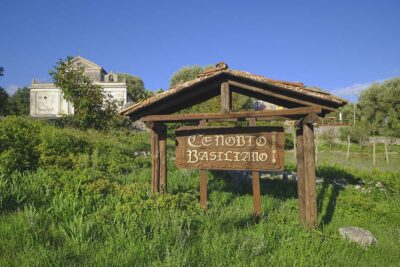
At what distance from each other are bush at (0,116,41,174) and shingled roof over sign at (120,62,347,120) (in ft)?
11.1

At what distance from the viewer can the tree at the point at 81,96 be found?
20344 mm

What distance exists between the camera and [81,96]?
20.6 meters

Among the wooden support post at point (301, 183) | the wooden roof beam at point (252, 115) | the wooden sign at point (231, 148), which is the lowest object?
the wooden support post at point (301, 183)

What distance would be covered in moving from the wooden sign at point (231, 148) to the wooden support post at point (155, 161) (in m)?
0.50

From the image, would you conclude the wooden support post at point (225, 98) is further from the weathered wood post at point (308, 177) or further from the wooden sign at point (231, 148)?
the weathered wood post at point (308, 177)

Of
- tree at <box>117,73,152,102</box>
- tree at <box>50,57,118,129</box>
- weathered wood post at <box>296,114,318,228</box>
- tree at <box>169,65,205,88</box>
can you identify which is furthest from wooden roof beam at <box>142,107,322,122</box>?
tree at <box>117,73,152,102</box>

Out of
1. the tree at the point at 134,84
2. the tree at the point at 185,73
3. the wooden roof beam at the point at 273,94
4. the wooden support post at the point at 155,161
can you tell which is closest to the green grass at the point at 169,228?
the wooden support post at the point at 155,161

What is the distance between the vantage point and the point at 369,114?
1827 inches

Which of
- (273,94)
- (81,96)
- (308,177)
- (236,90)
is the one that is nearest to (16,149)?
(236,90)

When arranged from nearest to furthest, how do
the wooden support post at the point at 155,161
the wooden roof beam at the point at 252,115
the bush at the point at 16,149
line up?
the wooden roof beam at the point at 252,115
the wooden support post at the point at 155,161
the bush at the point at 16,149

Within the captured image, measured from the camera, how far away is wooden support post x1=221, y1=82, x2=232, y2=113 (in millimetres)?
6759

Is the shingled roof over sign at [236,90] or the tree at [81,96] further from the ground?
the tree at [81,96]

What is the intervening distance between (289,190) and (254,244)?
4.84 meters

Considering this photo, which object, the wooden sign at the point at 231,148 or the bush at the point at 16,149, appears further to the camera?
the bush at the point at 16,149
